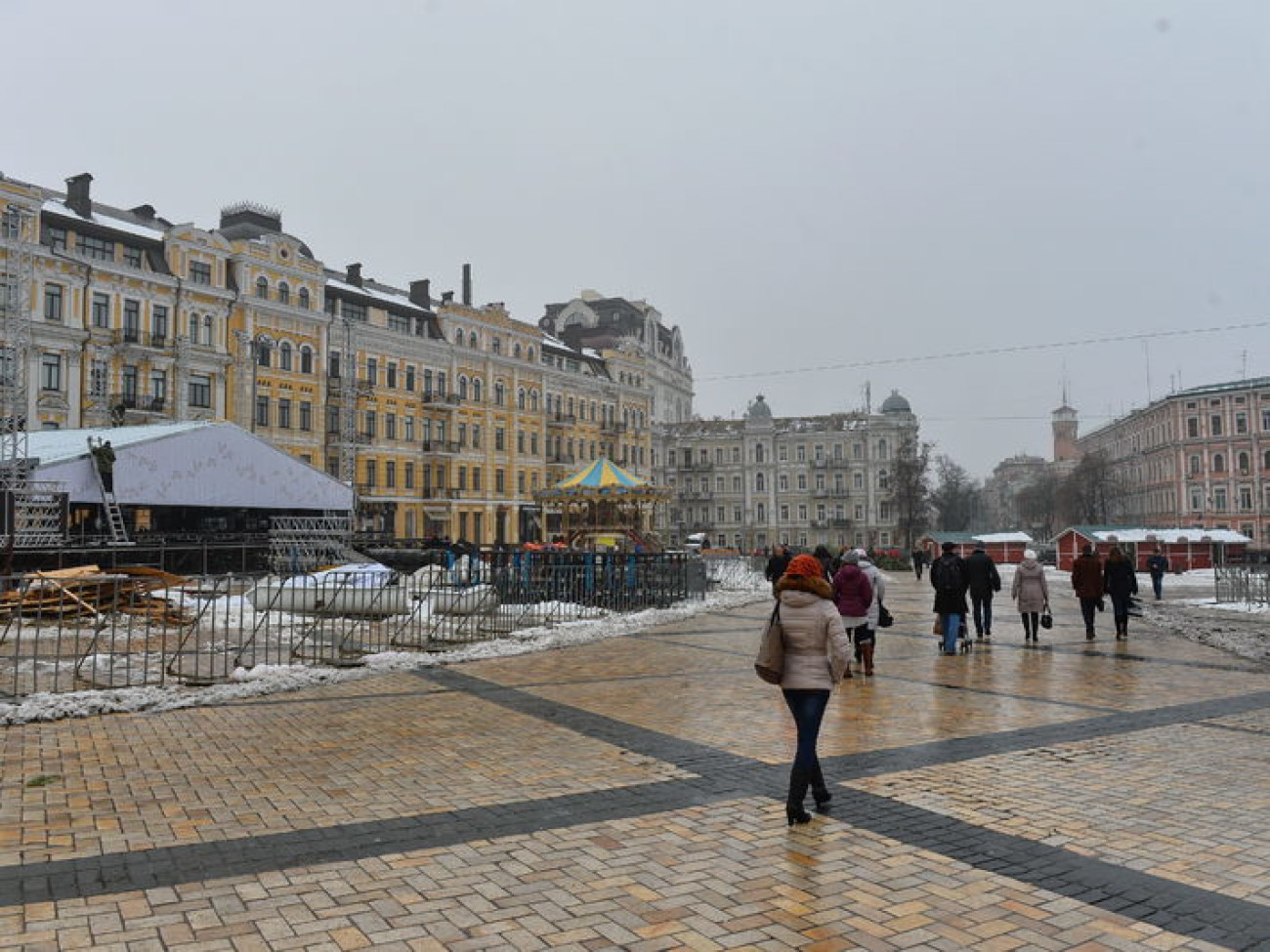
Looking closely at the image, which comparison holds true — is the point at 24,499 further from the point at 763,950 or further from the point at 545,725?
the point at 763,950

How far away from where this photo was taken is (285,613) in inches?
722

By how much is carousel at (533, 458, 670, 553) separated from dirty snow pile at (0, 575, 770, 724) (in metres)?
12.6

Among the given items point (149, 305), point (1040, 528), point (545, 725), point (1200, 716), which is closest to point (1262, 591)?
point (1200, 716)

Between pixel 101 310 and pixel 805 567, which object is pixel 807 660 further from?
pixel 101 310

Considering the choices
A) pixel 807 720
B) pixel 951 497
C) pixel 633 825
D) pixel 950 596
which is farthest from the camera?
pixel 951 497

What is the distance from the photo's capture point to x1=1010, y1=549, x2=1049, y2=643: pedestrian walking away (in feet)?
53.3

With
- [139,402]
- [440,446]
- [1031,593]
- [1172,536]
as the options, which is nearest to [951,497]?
[1172,536]

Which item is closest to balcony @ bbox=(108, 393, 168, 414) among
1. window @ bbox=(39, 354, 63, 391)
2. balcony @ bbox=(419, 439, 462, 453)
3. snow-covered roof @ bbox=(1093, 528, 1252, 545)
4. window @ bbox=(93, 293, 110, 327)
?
window @ bbox=(39, 354, 63, 391)

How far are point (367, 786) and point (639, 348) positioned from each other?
250 ft

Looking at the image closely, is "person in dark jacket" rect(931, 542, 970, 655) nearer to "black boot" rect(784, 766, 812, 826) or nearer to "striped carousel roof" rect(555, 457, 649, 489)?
"black boot" rect(784, 766, 812, 826)

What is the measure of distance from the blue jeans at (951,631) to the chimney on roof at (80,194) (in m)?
43.3

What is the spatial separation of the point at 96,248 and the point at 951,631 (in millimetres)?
41675

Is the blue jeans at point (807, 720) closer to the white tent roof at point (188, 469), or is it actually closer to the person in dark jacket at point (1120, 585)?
the person in dark jacket at point (1120, 585)

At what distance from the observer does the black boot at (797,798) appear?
239 inches
